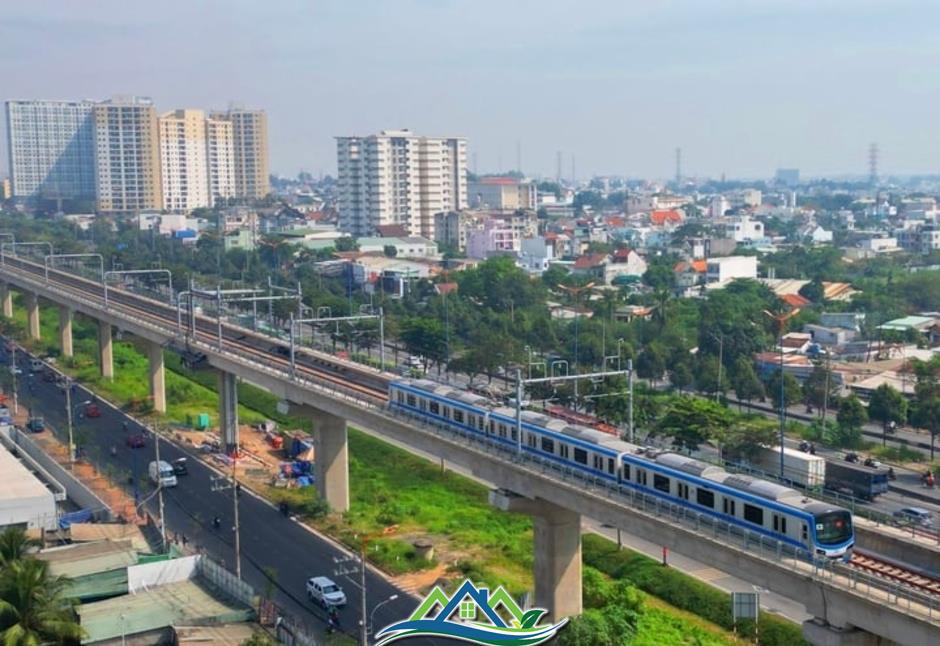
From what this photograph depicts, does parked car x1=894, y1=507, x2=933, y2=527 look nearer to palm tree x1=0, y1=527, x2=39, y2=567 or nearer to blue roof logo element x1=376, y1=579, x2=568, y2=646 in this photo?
blue roof logo element x1=376, y1=579, x2=568, y2=646

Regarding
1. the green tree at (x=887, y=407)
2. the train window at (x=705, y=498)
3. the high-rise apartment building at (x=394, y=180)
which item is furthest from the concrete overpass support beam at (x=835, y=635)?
the high-rise apartment building at (x=394, y=180)

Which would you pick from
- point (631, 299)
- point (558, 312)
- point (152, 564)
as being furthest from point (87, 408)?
point (631, 299)

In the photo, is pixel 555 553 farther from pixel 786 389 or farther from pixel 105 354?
pixel 105 354

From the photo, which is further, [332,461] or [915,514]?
[332,461]

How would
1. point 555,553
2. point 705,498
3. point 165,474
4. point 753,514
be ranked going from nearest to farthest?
1. point 753,514
2. point 705,498
3. point 555,553
4. point 165,474

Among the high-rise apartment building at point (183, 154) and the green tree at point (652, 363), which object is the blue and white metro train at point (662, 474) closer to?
the green tree at point (652, 363)

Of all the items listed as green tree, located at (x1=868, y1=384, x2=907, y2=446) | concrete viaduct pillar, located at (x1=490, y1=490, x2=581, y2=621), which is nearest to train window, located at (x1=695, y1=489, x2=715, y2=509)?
concrete viaduct pillar, located at (x1=490, y1=490, x2=581, y2=621)

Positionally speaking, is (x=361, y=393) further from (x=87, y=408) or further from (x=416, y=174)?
(x=416, y=174)

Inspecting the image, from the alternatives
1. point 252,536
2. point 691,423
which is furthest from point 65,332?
point 691,423
